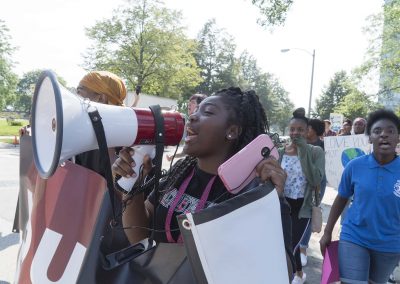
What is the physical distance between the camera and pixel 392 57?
2038 cm

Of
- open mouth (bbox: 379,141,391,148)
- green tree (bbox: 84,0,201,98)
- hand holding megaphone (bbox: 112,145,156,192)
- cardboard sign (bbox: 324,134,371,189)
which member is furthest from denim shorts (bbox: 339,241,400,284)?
green tree (bbox: 84,0,201,98)

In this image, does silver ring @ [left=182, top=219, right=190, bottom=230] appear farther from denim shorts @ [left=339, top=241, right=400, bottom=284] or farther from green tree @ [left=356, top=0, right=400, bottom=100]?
green tree @ [left=356, top=0, right=400, bottom=100]

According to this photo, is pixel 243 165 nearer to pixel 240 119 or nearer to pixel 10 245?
pixel 240 119

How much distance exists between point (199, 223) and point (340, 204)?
241 centimetres

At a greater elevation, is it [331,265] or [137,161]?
[137,161]

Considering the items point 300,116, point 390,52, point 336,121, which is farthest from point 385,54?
point 300,116

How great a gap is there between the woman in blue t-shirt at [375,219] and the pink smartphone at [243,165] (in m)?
1.81

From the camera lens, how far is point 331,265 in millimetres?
2820

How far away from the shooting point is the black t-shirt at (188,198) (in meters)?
1.52

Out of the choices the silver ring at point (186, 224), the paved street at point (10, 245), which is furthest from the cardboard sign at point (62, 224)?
the paved street at point (10, 245)

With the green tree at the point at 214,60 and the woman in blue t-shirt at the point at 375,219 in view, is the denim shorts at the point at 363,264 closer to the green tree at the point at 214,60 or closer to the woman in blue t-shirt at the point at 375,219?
the woman in blue t-shirt at the point at 375,219

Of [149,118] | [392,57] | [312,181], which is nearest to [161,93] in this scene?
[392,57]

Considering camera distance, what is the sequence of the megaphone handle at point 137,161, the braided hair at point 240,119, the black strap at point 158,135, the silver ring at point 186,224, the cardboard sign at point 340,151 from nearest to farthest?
the silver ring at point 186,224
the black strap at point 158,135
the megaphone handle at point 137,161
the braided hair at point 240,119
the cardboard sign at point 340,151

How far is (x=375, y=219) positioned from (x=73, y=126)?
2328 mm
